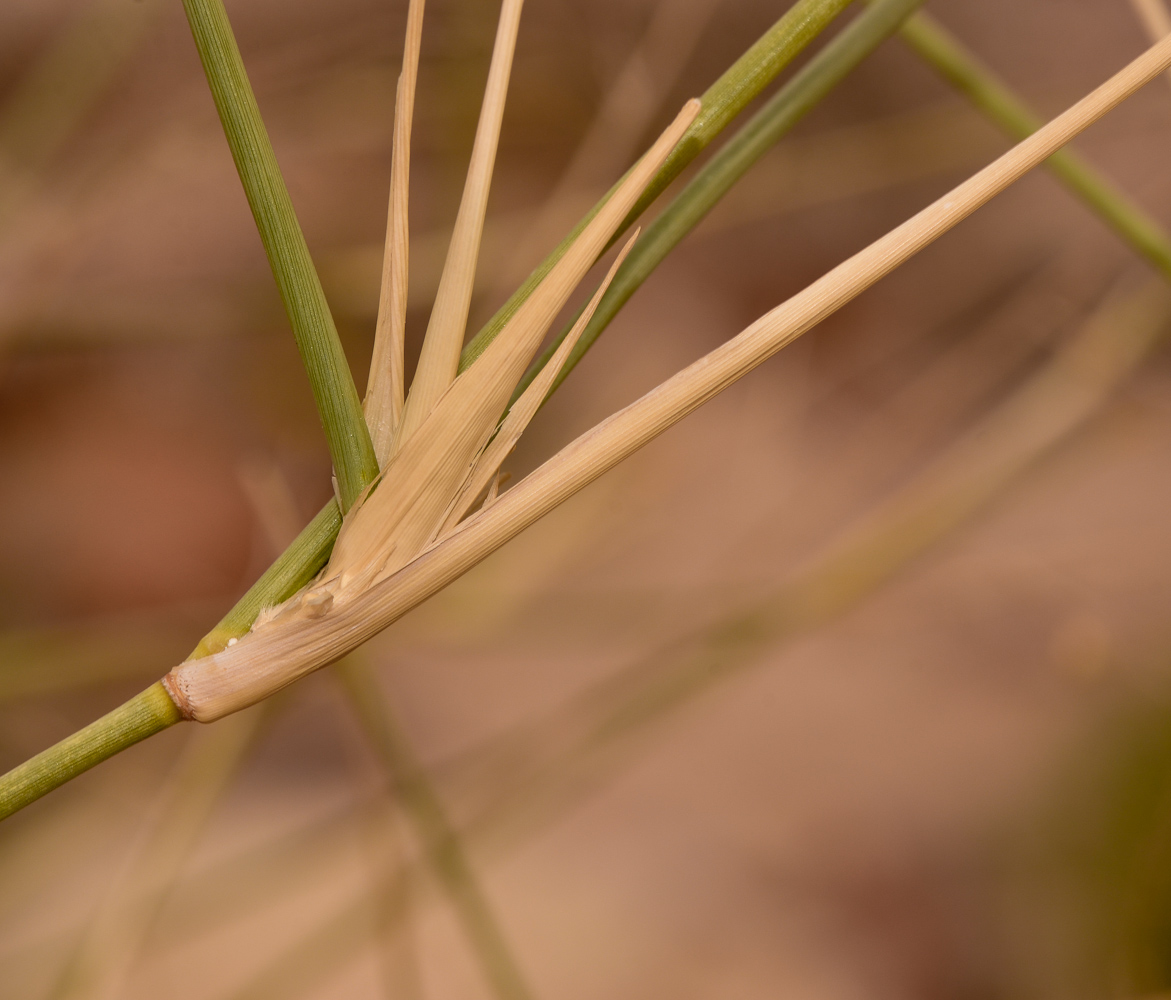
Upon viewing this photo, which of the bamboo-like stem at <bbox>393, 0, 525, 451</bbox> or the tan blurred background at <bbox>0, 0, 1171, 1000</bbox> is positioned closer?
the bamboo-like stem at <bbox>393, 0, 525, 451</bbox>

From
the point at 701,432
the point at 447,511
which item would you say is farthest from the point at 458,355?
the point at 701,432

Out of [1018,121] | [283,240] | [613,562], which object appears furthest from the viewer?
[613,562]

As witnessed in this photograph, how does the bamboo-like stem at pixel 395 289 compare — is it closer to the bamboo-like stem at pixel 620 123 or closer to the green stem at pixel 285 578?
the green stem at pixel 285 578

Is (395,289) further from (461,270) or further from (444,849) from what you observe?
(444,849)

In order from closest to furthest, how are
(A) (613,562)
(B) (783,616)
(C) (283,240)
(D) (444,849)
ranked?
(C) (283,240), (D) (444,849), (B) (783,616), (A) (613,562)

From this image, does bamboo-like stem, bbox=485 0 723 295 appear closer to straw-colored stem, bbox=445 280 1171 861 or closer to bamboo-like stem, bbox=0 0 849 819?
straw-colored stem, bbox=445 280 1171 861

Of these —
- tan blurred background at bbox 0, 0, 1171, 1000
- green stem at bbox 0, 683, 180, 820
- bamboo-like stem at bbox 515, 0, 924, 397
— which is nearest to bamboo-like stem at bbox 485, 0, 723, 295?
tan blurred background at bbox 0, 0, 1171, 1000

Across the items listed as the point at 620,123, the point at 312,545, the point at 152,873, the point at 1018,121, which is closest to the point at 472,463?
the point at 312,545
